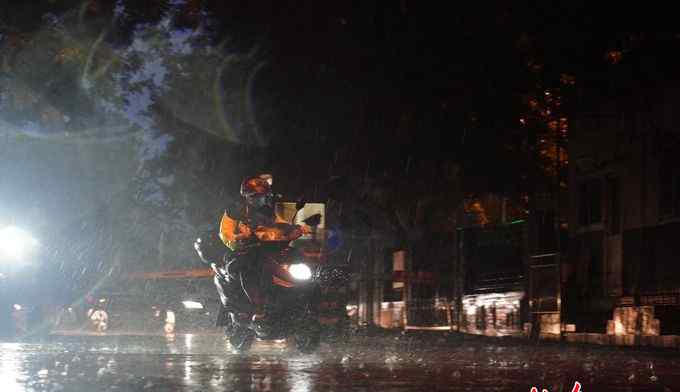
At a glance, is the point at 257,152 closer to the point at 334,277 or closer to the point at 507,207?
the point at 507,207

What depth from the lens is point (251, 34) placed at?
28938 millimetres

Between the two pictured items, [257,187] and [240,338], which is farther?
[240,338]

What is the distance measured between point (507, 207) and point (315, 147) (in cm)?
1510

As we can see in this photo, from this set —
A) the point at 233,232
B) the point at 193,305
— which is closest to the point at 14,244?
the point at 193,305

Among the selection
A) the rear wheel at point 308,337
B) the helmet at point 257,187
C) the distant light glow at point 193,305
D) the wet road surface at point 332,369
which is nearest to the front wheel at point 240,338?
the wet road surface at point 332,369

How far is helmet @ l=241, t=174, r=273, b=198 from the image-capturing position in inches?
601

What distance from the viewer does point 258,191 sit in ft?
50.0

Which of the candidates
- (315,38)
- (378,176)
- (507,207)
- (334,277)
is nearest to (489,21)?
(315,38)

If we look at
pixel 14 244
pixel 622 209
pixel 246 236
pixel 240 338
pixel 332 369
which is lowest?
pixel 332 369

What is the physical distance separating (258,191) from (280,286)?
42.5 inches

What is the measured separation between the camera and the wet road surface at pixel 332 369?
1028 cm

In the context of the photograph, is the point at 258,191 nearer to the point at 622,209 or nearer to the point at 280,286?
the point at 280,286

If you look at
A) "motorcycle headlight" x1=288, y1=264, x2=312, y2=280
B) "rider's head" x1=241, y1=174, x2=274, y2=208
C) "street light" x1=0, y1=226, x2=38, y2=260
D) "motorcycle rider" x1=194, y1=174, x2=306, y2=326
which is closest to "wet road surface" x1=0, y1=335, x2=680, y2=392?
"motorcycle rider" x1=194, y1=174, x2=306, y2=326

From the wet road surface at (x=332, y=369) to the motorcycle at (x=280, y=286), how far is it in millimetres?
329
